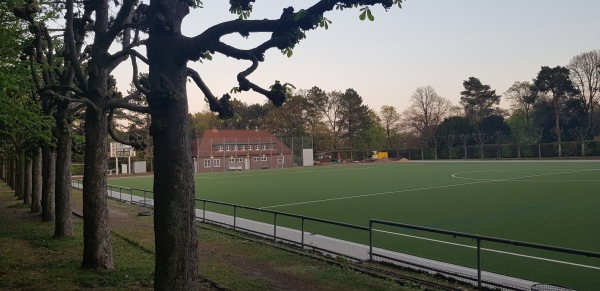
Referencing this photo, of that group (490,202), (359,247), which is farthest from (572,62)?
(359,247)

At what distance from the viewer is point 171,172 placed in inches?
184

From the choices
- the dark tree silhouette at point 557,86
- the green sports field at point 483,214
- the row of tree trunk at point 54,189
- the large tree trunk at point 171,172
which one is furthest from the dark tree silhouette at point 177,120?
the dark tree silhouette at point 557,86

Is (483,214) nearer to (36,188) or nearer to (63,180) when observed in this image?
(63,180)

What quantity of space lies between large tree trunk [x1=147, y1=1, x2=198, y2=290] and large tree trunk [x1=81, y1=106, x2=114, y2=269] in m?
4.36

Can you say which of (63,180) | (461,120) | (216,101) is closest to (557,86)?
(461,120)

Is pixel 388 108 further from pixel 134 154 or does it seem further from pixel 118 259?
pixel 118 259

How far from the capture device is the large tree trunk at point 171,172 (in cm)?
466

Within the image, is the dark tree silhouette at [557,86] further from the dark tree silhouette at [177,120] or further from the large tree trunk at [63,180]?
the dark tree silhouette at [177,120]

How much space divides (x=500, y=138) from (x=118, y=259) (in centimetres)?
7492

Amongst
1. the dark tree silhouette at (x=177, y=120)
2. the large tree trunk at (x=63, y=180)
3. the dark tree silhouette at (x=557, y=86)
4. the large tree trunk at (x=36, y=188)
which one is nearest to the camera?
the dark tree silhouette at (x=177, y=120)

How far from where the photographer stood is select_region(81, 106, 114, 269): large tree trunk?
843cm

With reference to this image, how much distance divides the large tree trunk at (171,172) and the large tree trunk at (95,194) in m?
4.36

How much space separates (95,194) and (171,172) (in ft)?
15.4

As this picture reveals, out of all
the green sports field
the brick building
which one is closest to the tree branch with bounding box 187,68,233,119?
the green sports field
